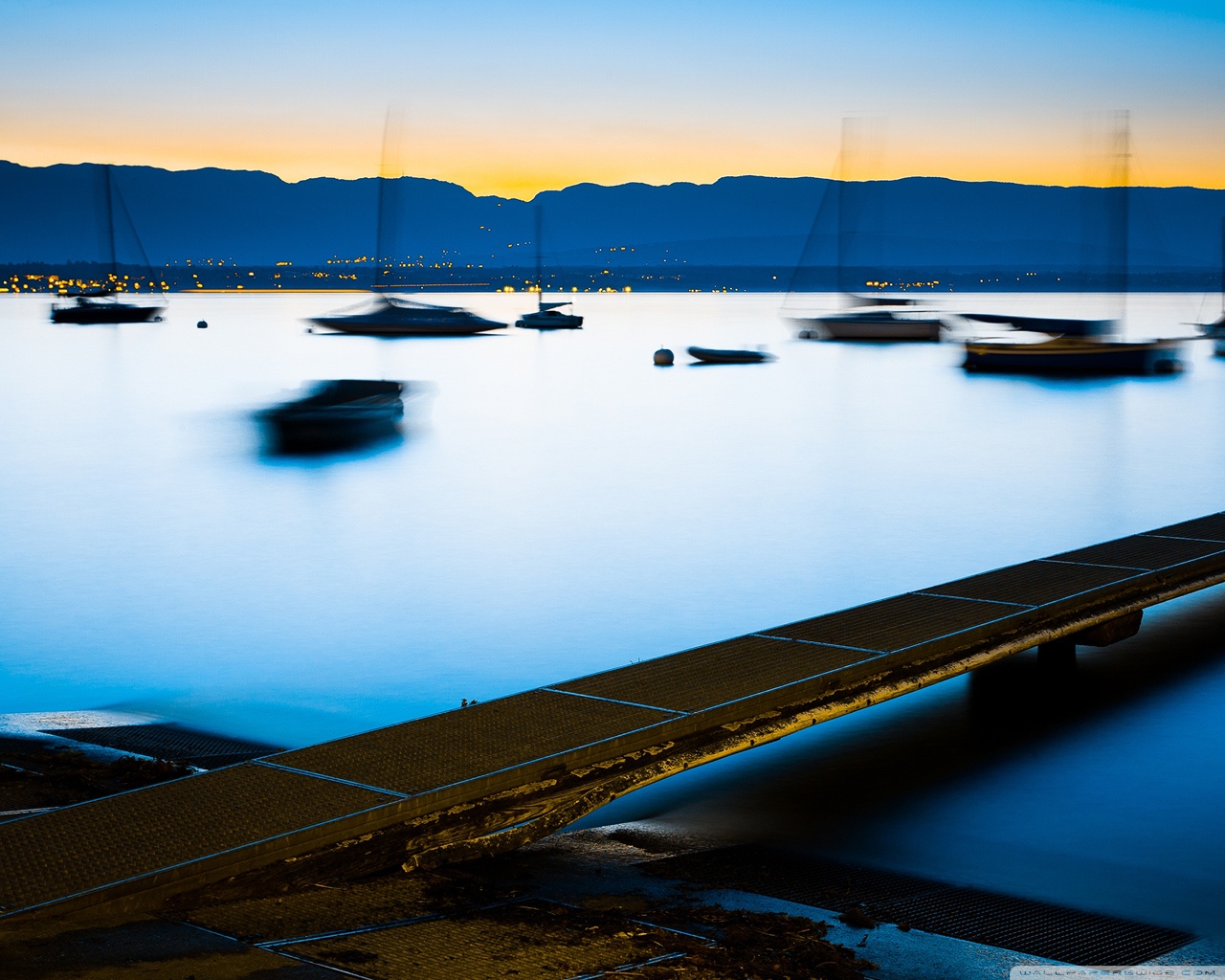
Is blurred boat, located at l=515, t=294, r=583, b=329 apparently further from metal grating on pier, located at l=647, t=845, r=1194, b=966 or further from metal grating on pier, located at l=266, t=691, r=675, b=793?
metal grating on pier, located at l=647, t=845, r=1194, b=966

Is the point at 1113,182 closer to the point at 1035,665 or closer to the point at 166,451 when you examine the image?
the point at 166,451

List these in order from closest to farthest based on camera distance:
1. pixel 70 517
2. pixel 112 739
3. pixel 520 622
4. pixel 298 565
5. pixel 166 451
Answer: pixel 112 739 < pixel 520 622 < pixel 298 565 < pixel 70 517 < pixel 166 451

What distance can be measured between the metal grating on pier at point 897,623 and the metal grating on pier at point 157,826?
3.64 meters

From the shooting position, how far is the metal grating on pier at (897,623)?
27.6ft

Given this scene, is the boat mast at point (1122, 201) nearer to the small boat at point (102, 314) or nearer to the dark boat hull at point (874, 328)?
the dark boat hull at point (874, 328)

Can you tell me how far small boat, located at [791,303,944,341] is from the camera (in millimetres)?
75875

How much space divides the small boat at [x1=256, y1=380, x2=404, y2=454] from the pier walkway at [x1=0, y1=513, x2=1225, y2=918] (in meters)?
19.5

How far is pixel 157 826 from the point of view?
5.36 m

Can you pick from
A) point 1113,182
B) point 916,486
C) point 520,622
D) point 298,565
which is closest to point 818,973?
point 520,622

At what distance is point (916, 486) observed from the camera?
2445cm

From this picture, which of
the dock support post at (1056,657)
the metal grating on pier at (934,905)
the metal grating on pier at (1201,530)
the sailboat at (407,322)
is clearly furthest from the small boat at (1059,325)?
the metal grating on pier at (934,905)

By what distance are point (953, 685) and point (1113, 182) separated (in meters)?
48.0

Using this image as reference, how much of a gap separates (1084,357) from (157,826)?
50.4 meters

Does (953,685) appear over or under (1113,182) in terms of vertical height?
under
